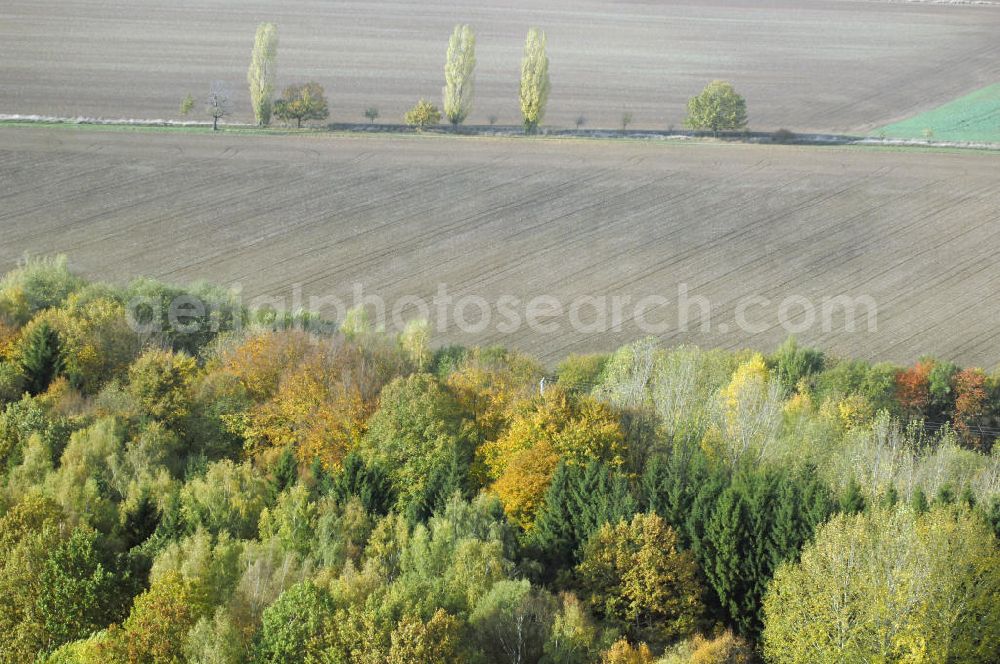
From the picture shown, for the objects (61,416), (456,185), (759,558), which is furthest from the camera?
(456,185)

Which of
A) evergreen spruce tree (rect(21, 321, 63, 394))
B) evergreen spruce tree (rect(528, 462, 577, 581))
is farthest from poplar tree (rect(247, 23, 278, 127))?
evergreen spruce tree (rect(528, 462, 577, 581))

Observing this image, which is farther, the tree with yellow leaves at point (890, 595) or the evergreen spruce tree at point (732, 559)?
the evergreen spruce tree at point (732, 559)

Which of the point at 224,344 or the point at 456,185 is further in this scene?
the point at 456,185

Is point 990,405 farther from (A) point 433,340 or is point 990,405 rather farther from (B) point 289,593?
(B) point 289,593

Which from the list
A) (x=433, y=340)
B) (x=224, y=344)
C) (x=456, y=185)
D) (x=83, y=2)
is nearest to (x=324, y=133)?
(x=456, y=185)

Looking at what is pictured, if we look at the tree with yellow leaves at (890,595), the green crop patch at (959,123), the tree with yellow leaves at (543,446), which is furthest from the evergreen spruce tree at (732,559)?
the green crop patch at (959,123)

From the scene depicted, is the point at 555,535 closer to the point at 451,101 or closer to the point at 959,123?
the point at 451,101

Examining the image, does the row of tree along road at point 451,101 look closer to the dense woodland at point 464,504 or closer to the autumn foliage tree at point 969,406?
the dense woodland at point 464,504
